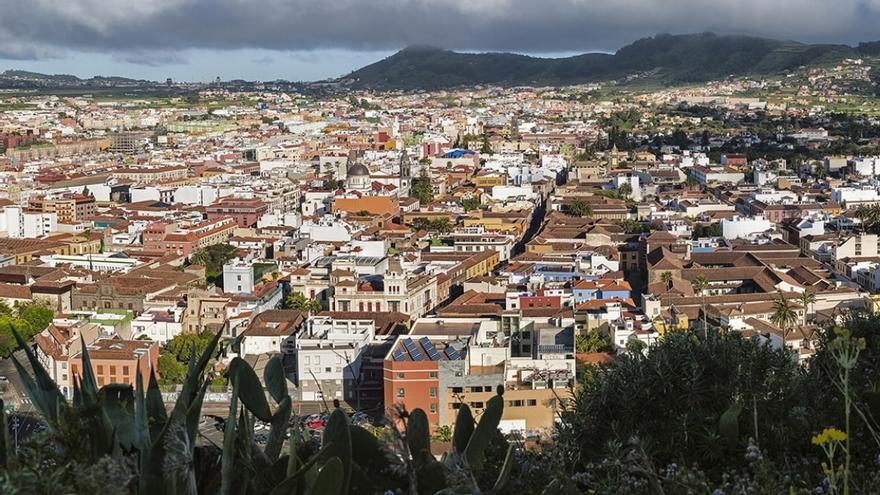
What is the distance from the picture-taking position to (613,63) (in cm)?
9181

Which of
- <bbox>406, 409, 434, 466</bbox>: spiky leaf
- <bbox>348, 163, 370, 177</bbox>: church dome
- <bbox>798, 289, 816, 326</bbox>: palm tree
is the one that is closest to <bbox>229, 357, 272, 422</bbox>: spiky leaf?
<bbox>406, 409, 434, 466</bbox>: spiky leaf

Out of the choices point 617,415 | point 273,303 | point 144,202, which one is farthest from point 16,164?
point 617,415

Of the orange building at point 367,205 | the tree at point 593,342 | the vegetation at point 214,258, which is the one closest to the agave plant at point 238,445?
the tree at point 593,342

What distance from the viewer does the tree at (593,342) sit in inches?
413

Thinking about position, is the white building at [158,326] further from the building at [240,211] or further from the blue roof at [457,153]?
the blue roof at [457,153]

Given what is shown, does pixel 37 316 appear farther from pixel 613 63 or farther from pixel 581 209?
pixel 613 63

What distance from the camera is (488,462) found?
2641 mm

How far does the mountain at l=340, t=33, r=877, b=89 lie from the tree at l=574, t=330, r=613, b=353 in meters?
63.9

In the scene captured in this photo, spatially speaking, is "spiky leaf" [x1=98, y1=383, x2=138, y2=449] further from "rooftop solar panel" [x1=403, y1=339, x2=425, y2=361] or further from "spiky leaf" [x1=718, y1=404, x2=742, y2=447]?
"rooftop solar panel" [x1=403, y1=339, x2=425, y2=361]

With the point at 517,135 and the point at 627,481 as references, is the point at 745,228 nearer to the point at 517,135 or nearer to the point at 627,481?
the point at 627,481

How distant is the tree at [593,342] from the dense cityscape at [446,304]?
0.04 metres

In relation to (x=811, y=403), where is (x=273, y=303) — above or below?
below

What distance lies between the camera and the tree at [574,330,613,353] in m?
10.5

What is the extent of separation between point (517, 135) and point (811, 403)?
1571 inches
